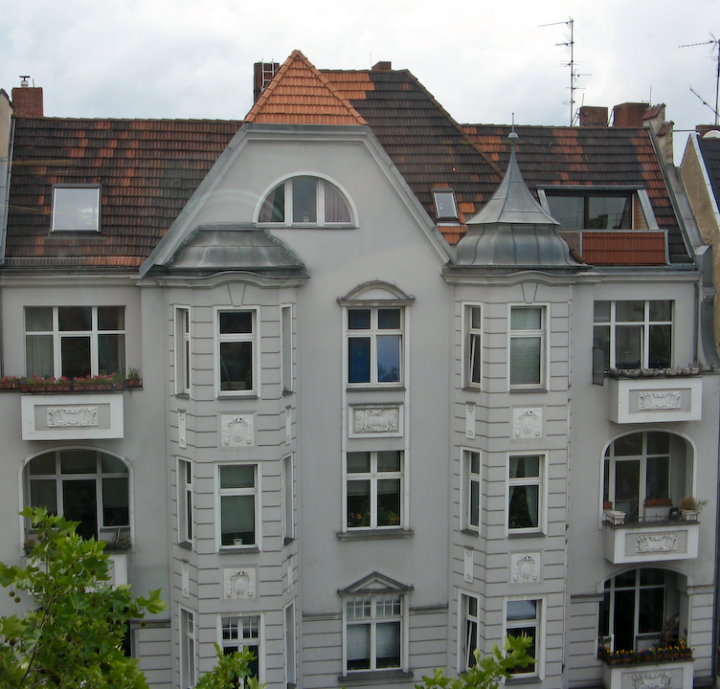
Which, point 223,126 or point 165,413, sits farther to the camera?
point 223,126

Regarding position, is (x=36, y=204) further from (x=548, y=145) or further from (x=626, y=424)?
(x=626, y=424)

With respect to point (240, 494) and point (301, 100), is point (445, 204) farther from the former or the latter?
point (240, 494)

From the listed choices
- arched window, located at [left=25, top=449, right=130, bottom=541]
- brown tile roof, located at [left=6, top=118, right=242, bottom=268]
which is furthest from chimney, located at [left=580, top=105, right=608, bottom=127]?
arched window, located at [left=25, top=449, right=130, bottom=541]

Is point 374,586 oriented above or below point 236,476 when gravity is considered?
below

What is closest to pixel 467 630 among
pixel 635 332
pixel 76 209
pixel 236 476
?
pixel 236 476

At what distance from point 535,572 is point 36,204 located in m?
11.9

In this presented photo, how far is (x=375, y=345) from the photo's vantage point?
17.1 metres

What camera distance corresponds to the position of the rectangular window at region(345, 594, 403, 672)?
17.5m

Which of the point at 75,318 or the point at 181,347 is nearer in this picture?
the point at 181,347

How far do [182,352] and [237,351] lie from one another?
44.0 inches

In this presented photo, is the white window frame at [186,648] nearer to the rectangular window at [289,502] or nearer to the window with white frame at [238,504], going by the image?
the window with white frame at [238,504]

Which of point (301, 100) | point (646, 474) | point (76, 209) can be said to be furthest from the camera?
point (646, 474)

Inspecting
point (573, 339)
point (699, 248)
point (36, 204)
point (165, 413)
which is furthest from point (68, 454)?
point (699, 248)

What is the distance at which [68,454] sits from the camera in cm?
1717
